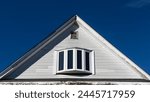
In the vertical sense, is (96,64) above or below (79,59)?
below

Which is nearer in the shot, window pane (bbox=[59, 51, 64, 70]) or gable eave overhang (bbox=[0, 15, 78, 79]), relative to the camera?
gable eave overhang (bbox=[0, 15, 78, 79])

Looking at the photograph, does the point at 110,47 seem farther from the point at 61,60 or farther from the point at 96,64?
the point at 61,60

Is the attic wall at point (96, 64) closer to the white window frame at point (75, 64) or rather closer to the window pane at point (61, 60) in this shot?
the white window frame at point (75, 64)

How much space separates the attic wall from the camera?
72.8 ft

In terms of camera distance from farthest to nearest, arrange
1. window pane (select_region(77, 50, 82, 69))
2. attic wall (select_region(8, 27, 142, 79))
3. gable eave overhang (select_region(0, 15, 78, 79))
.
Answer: window pane (select_region(77, 50, 82, 69)) < attic wall (select_region(8, 27, 142, 79)) < gable eave overhang (select_region(0, 15, 78, 79))

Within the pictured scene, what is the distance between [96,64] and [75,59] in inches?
50.1

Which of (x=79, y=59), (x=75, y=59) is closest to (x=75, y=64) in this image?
(x=75, y=59)

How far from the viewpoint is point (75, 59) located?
73.4ft

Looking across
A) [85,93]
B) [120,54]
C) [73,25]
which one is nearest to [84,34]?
[73,25]

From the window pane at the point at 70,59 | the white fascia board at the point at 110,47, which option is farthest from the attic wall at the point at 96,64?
the window pane at the point at 70,59

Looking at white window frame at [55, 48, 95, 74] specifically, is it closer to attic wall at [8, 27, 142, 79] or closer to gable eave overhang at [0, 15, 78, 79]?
attic wall at [8, 27, 142, 79]

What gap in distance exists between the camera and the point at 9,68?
21672 mm

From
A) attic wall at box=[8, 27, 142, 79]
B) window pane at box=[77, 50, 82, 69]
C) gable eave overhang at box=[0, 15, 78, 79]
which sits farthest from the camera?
window pane at box=[77, 50, 82, 69]

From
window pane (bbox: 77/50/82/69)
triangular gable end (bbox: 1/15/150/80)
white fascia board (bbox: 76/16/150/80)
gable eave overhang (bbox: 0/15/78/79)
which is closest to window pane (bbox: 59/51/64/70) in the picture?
triangular gable end (bbox: 1/15/150/80)
